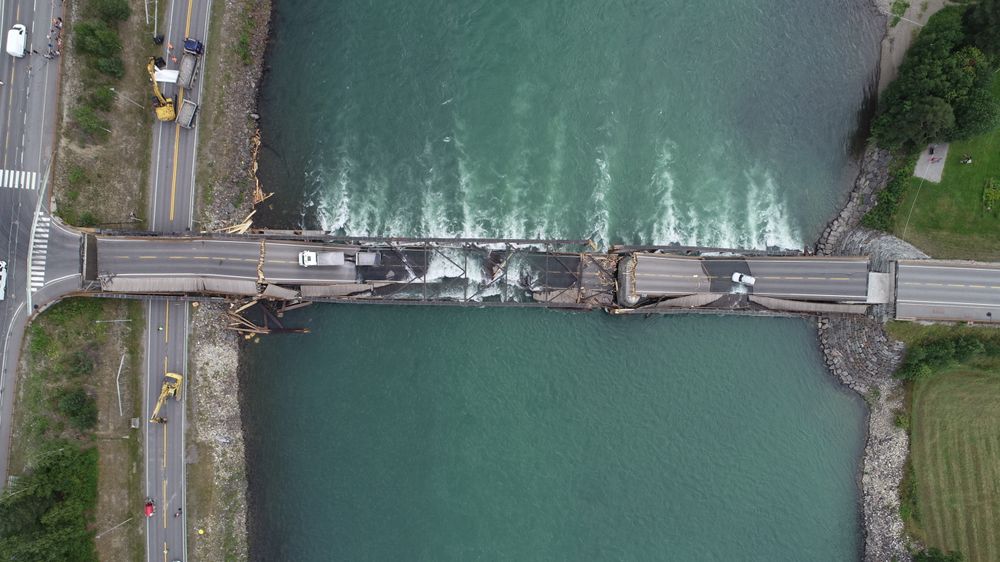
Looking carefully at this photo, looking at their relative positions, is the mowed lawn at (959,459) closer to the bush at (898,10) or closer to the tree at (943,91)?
the tree at (943,91)

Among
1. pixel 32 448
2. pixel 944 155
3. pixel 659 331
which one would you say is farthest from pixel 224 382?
pixel 944 155

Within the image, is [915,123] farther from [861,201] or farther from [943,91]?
[861,201]

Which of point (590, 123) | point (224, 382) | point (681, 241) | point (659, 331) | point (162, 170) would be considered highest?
point (590, 123)

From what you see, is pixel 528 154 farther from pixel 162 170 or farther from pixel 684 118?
pixel 162 170

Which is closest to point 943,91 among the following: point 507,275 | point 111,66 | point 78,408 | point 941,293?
point 941,293

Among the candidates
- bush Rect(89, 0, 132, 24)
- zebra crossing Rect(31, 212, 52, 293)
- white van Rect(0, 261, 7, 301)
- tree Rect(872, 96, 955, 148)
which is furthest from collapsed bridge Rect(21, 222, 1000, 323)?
bush Rect(89, 0, 132, 24)

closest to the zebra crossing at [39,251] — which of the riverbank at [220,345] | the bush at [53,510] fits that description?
the riverbank at [220,345]
